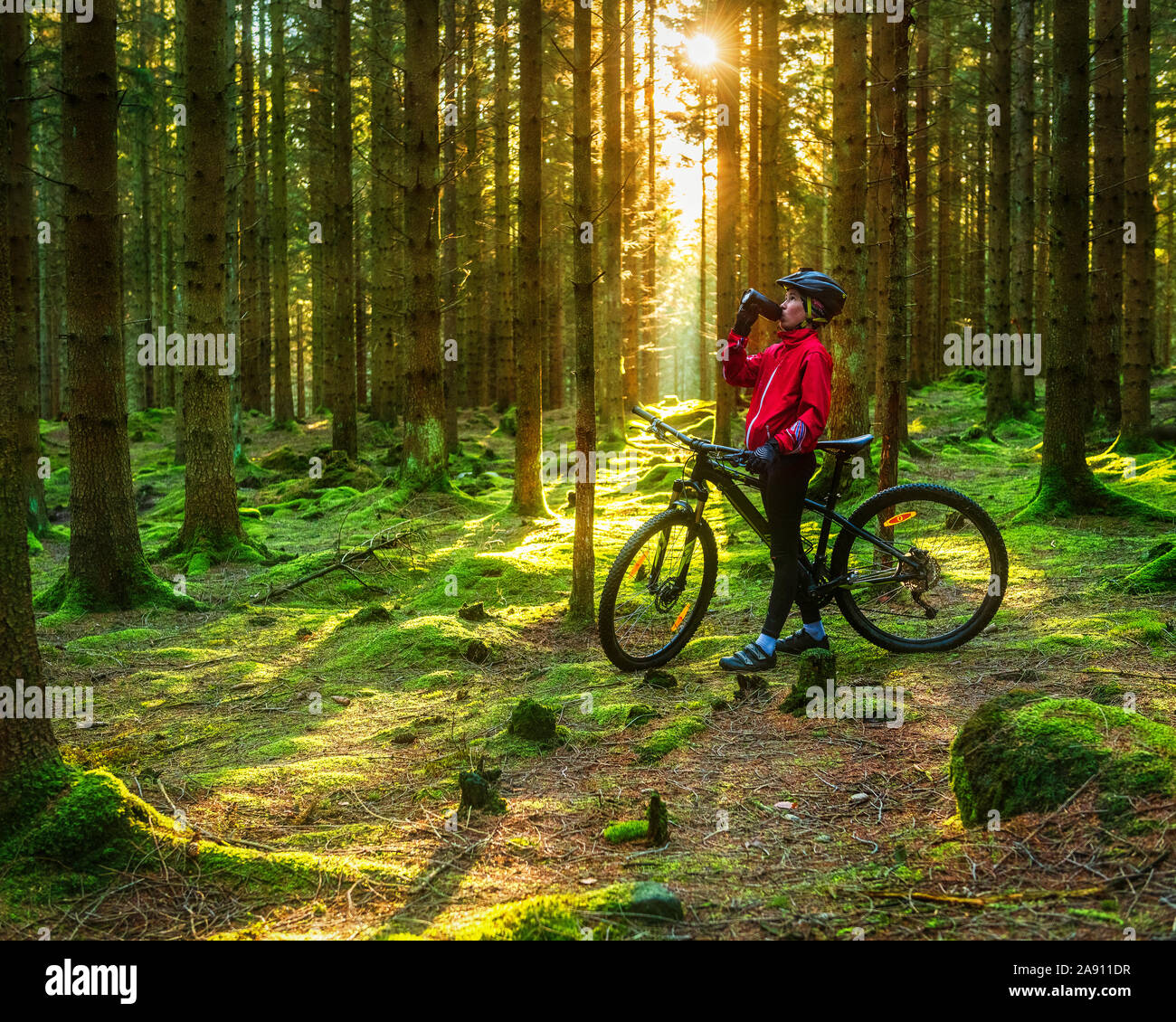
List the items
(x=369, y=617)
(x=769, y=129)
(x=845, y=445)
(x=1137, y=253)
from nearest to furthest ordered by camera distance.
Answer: (x=845, y=445) < (x=369, y=617) < (x=1137, y=253) < (x=769, y=129)

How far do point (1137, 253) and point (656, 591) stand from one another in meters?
12.1

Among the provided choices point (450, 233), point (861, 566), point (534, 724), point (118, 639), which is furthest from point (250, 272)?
point (534, 724)

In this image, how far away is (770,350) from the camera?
5836mm

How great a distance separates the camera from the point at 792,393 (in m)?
5.69

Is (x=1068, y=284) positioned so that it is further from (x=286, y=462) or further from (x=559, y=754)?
(x=286, y=462)

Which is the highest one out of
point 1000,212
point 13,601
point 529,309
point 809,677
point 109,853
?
point 1000,212

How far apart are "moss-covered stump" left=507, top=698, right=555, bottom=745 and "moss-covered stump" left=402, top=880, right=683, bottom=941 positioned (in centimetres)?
186

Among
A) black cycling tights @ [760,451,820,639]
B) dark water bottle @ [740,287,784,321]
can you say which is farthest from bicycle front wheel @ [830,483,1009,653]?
dark water bottle @ [740,287,784,321]

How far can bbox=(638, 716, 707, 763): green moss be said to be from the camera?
479 cm

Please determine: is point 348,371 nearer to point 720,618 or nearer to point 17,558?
point 720,618

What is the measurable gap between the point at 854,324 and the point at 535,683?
7.31m

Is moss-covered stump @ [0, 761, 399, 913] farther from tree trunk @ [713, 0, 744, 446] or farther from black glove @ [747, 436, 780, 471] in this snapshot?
tree trunk @ [713, 0, 744, 446]

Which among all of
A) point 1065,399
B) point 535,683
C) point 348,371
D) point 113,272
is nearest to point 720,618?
point 535,683

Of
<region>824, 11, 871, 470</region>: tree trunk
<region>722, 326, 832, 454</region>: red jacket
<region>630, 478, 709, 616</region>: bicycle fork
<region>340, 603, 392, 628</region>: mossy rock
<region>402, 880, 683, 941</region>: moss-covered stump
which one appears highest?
<region>824, 11, 871, 470</region>: tree trunk
